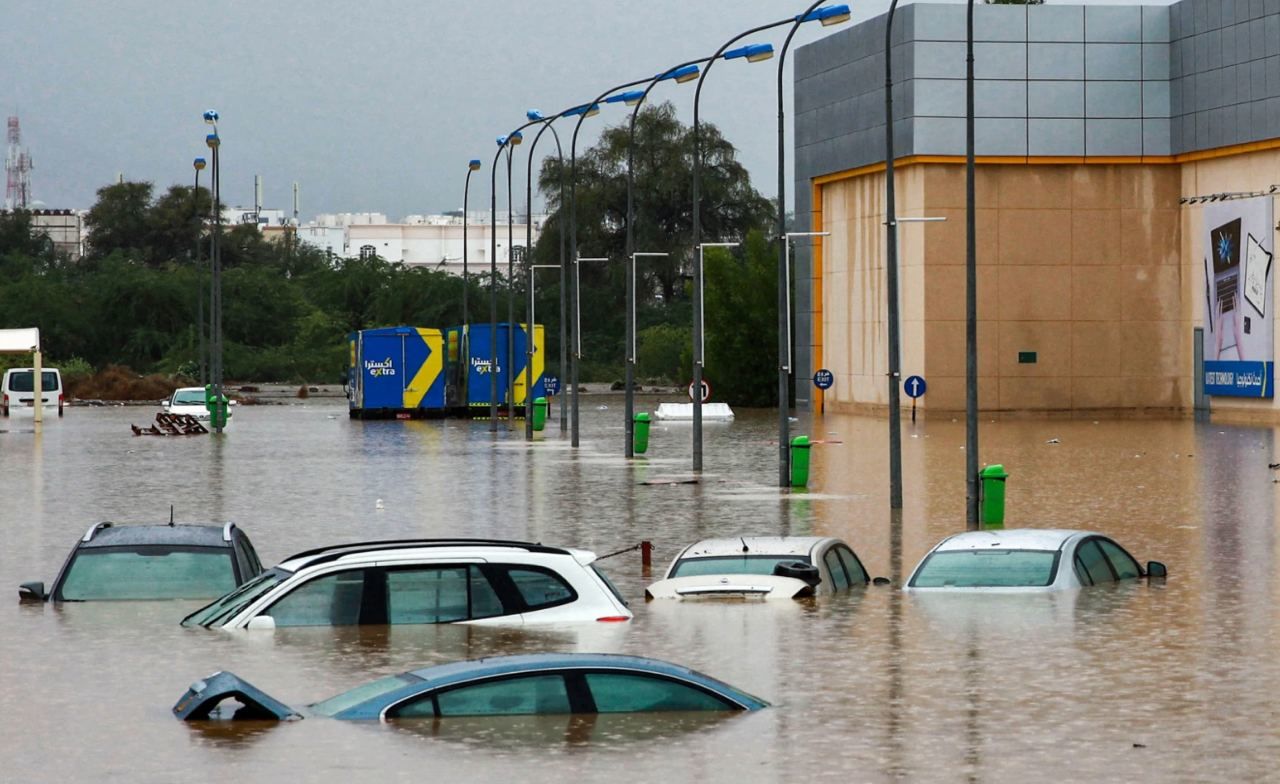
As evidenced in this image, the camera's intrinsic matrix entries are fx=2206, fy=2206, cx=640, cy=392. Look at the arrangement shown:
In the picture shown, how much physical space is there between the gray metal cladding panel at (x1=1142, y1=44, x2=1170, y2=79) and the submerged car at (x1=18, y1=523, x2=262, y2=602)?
57.1 m

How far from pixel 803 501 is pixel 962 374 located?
3733 cm

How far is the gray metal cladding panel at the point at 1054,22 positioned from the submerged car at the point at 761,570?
5203 cm

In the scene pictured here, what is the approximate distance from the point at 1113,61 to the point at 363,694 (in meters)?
62.1

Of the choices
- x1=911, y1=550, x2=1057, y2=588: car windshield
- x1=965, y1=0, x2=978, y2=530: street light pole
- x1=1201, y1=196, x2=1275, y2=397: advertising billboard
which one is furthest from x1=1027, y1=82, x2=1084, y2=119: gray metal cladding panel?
x1=911, y1=550, x2=1057, y2=588: car windshield

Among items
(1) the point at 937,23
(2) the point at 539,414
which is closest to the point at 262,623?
(2) the point at 539,414

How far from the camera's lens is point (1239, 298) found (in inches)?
2650

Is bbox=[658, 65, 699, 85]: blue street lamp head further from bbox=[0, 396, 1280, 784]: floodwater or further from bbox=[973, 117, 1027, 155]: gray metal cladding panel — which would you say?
bbox=[973, 117, 1027, 155]: gray metal cladding panel

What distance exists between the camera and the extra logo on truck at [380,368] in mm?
75062

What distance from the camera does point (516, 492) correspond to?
36219mm

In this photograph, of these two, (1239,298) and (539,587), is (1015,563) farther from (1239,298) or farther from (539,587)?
(1239,298)

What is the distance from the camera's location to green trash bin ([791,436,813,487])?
36844mm

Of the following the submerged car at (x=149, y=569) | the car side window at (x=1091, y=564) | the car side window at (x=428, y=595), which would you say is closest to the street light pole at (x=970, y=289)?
the car side window at (x=1091, y=564)

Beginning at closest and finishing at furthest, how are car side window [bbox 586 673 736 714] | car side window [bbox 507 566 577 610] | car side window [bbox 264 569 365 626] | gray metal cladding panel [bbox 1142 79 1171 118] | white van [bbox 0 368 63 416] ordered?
car side window [bbox 586 673 736 714]
car side window [bbox 507 566 577 610]
car side window [bbox 264 569 365 626]
gray metal cladding panel [bbox 1142 79 1171 118]
white van [bbox 0 368 63 416]

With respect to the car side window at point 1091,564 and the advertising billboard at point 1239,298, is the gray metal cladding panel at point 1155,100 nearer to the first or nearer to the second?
the advertising billboard at point 1239,298
